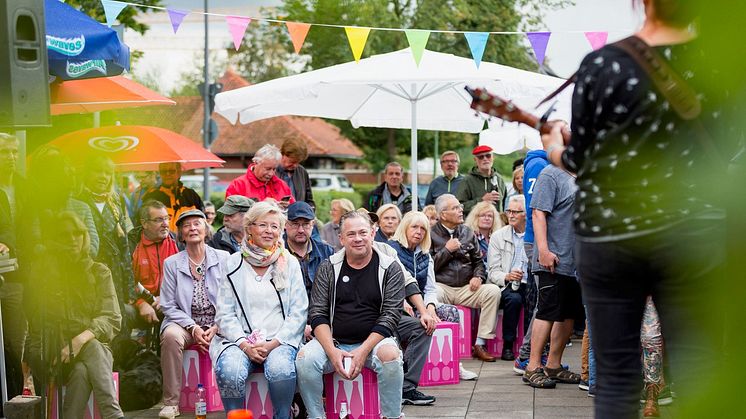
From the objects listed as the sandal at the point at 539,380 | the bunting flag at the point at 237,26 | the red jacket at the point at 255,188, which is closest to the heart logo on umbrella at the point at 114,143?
the bunting flag at the point at 237,26

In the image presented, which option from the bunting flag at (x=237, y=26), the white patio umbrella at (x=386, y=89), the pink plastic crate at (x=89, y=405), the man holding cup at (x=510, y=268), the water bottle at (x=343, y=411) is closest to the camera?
the pink plastic crate at (x=89, y=405)

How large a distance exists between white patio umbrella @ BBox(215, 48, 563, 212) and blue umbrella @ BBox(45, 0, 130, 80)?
1.96m

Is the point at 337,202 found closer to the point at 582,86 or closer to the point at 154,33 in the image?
the point at 582,86

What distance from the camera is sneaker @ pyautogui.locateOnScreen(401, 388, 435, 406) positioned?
23.0ft

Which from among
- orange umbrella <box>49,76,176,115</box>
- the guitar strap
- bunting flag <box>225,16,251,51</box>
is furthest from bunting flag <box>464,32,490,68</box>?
the guitar strap

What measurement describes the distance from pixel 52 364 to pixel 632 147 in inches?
159

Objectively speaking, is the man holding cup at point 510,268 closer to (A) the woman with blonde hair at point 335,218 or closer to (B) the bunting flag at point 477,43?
(A) the woman with blonde hair at point 335,218

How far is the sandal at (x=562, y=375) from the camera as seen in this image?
758 cm

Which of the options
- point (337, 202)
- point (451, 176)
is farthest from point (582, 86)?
point (451, 176)

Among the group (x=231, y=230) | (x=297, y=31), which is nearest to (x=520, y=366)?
(x=231, y=230)

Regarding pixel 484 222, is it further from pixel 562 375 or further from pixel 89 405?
pixel 89 405

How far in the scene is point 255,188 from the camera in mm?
9336

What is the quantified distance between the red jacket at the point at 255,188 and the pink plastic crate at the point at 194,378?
2633 mm

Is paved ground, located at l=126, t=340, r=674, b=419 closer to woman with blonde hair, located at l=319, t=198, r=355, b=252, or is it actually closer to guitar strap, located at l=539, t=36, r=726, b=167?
woman with blonde hair, located at l=319, t=198, r=355, b=252
